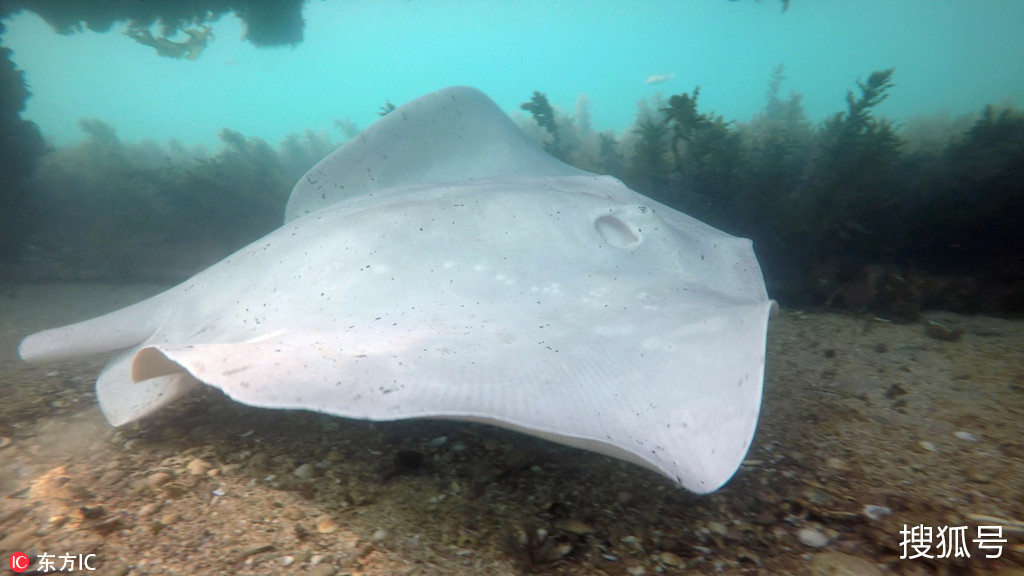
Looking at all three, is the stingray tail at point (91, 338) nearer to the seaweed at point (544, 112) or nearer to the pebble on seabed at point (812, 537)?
the pebble on seabed at point (812, 537)

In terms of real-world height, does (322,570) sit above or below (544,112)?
below

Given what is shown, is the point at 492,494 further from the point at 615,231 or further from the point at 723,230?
the point at 723,230

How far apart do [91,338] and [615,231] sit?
131 inches

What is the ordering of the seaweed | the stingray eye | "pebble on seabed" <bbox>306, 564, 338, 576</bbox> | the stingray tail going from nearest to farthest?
"pebble on seabed" <bbox>306, 564, 338, 576</bbox> < the stingray eye < the stingray tail < the seaweed

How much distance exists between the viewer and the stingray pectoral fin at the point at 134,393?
2006 mm

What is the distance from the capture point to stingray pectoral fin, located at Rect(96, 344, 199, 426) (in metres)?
2.01

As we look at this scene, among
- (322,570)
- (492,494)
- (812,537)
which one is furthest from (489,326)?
(812,537)

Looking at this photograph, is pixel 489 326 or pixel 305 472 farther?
pixel 305 472

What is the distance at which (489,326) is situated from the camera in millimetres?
1775

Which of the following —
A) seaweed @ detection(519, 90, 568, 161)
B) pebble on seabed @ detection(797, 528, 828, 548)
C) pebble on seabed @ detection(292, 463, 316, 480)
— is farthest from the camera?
seaweed @ detection(519, 90, 568, 161)

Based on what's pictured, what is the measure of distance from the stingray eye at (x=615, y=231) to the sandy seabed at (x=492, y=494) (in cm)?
119

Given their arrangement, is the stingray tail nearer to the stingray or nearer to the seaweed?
the stingray

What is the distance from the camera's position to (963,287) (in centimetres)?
459

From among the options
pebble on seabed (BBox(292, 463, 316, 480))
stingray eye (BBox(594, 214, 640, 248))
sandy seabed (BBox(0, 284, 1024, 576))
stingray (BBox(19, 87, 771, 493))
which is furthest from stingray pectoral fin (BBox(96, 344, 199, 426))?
stingray eye (BBox(594, 214, 640, 248))
